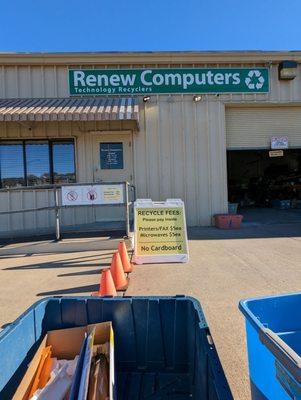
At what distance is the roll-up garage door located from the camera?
38.8ft

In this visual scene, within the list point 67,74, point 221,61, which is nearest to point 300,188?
point 221,61

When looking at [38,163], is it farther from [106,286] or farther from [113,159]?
[106,286]

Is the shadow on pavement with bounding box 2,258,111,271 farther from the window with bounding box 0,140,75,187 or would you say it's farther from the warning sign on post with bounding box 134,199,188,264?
the window with bounding box 0,140,75,187

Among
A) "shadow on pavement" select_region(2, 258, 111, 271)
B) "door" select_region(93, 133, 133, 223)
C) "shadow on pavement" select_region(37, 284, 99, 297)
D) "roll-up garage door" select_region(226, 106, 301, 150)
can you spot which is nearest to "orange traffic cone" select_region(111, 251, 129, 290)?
"shadow on pavement" select_region(37, 284, 99, 297)

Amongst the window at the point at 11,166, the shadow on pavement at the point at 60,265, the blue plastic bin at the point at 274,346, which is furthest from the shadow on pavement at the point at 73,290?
the window at the point at 11,166

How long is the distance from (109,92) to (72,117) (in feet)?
7.03

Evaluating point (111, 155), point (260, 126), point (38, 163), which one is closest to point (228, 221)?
point (260, 126)

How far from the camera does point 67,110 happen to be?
9586mm

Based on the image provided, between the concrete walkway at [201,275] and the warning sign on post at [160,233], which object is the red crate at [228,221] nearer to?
the concrete walkway at [201,275]

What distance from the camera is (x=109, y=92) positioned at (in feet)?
36.2

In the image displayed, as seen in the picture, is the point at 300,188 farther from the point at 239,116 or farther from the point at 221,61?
the point at 221,61

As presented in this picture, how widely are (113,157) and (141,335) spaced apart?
341 inches

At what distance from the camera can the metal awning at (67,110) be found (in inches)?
366

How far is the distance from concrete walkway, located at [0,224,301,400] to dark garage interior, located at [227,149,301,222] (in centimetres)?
895
